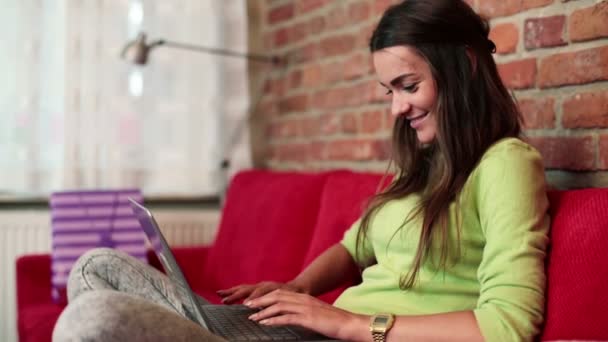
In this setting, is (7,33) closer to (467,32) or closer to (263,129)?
(263,129)

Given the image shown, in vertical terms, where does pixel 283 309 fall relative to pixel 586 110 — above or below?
below

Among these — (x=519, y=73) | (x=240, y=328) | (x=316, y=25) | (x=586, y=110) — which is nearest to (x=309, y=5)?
(x=316, y=25)

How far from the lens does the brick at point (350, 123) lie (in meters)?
2.47

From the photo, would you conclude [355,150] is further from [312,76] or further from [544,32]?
[544,32]

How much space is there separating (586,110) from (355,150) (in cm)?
100

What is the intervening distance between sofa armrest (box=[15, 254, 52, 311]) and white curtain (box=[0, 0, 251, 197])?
0.44m

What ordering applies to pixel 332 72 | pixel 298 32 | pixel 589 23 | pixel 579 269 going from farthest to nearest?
1. pixel 298 32
2. pixel 332 72
3. pixel 589 23
4. pixel 579 269

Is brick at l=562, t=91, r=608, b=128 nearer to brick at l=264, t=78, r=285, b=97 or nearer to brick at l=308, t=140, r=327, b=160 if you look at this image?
brick at l=308, t=140, r=327, b=160

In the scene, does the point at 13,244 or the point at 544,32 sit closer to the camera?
the point at 544,32

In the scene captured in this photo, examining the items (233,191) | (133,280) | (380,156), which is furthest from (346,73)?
(133,280)

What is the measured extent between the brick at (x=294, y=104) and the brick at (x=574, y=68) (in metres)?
1.22

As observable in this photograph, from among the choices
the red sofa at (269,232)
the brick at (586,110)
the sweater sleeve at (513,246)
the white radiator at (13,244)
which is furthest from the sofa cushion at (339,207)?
the white radiator at (13,244)

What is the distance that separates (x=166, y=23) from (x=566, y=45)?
1.73m

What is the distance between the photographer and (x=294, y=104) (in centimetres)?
288
